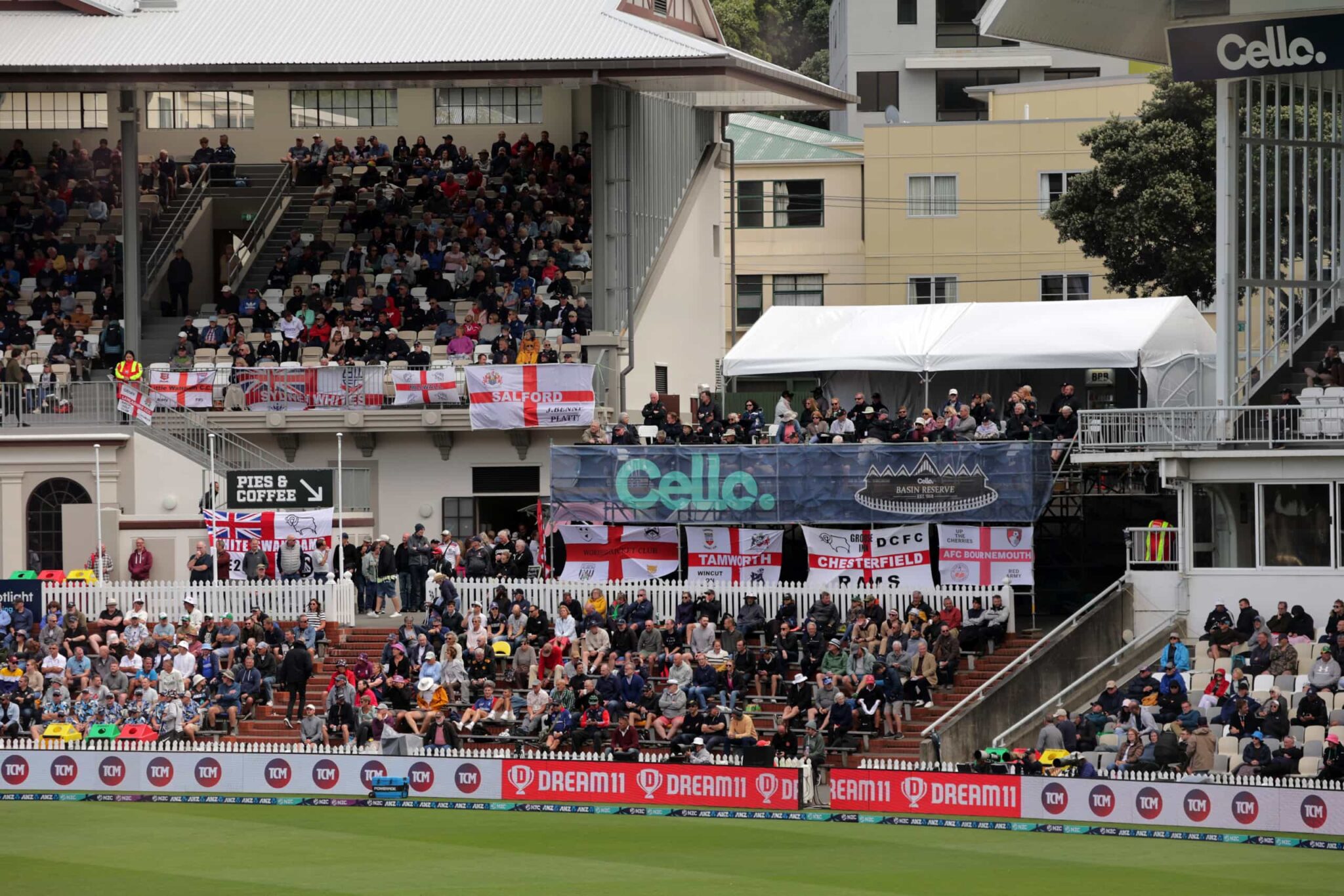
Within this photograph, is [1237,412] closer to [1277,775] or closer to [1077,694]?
[1077,694]

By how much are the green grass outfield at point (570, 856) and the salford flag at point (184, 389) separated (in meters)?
13.1

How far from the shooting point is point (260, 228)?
45.9 m

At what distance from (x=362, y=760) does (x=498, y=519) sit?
1196 cm

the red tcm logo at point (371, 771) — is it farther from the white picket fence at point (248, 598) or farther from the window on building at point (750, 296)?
the window on building at point (750, 296)

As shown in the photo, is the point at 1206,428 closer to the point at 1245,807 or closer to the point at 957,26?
the point at 1245,807

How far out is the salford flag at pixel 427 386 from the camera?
3991cm

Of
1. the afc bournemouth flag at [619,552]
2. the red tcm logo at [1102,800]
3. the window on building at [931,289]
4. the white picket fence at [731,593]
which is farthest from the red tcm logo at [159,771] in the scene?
the window on building at [931,289]

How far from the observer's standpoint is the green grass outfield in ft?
73.5

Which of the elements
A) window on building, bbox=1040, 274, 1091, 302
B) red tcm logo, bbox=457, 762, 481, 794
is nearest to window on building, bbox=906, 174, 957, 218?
window on building, bbox=1040, 274, 1091, 302

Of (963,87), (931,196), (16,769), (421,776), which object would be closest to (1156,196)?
(931,196)

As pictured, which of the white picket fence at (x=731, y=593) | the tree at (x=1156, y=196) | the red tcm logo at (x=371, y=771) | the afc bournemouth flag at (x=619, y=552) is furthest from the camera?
the tree at (x=1156, y=196)

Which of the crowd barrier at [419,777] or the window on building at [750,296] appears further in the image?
the window on building at [750,296]

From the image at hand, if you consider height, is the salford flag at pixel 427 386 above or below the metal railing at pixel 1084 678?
above

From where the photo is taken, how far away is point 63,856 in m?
24.7
